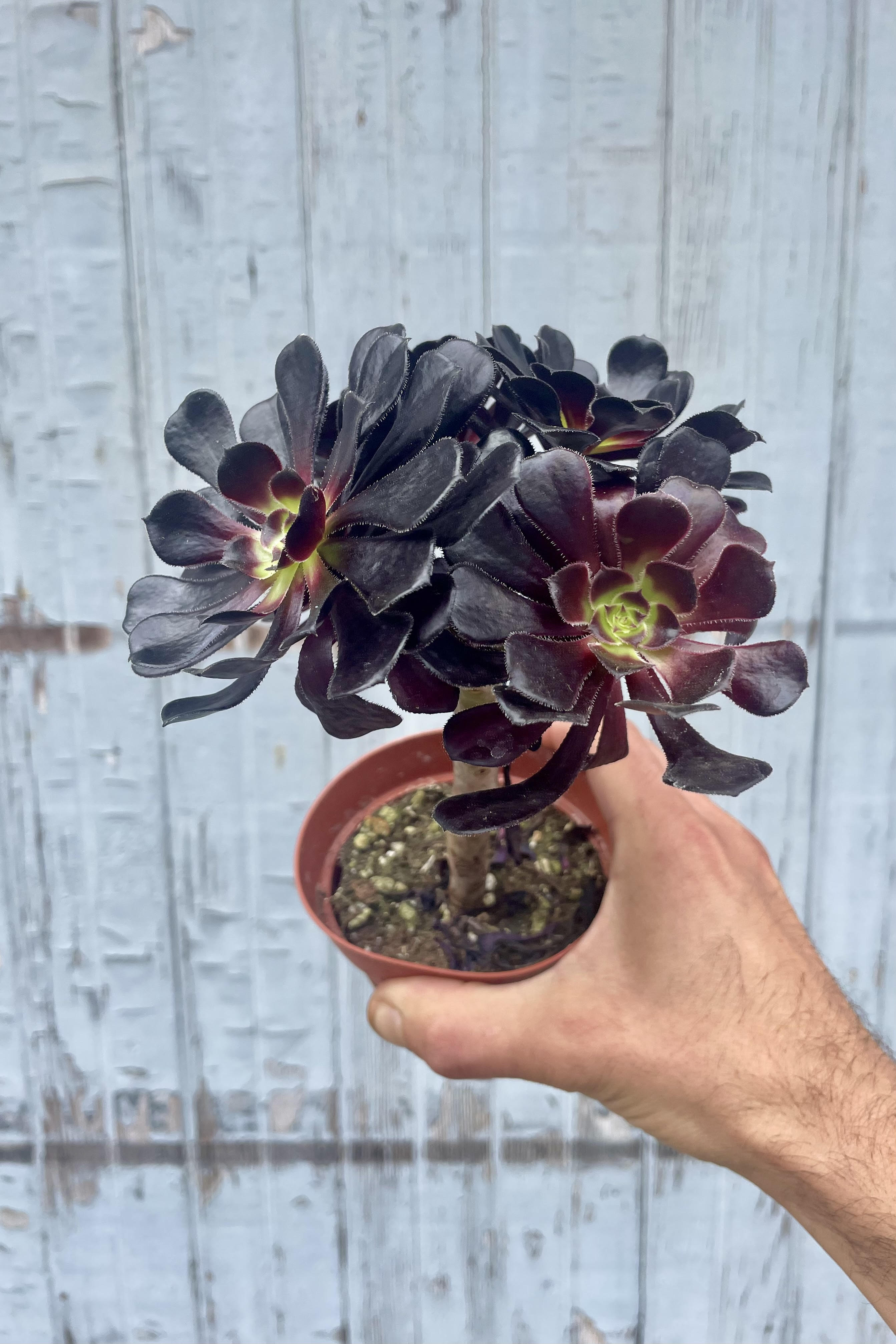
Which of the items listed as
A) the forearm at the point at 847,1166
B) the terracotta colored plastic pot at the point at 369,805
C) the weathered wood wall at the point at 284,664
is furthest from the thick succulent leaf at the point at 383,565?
the weathered wood wall at the point at 284,664

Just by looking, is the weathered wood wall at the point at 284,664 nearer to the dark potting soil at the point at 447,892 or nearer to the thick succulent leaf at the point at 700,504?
the dark potting soil at the point at 447,892

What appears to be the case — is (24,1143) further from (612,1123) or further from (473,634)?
(473,634)

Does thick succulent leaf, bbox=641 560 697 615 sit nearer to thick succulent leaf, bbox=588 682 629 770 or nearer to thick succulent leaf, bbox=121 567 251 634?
thick succulent leaf, bbox=588 682 629 770

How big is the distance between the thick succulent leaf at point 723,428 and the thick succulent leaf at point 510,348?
0.29ft

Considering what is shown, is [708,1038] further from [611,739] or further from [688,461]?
[688,461]

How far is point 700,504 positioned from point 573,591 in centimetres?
7

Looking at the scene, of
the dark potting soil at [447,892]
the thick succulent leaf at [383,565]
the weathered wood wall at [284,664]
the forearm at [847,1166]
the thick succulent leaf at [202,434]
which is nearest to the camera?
the thick succulent leaf at [383,565]

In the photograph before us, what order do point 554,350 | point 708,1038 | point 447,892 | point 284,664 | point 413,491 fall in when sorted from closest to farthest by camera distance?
point 413,491 → point 554,350 → point 708,1038 → point 447,892 → point 284,664

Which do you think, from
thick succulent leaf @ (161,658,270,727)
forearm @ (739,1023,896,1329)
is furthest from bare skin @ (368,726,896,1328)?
thick succulent leaf @ (161,658,270,727)

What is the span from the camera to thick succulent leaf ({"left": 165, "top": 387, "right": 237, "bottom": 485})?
46cm

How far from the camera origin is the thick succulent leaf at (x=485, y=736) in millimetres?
410

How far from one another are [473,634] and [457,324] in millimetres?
649

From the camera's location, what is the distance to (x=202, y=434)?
0.47m

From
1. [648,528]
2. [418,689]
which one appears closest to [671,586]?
[648,528]
